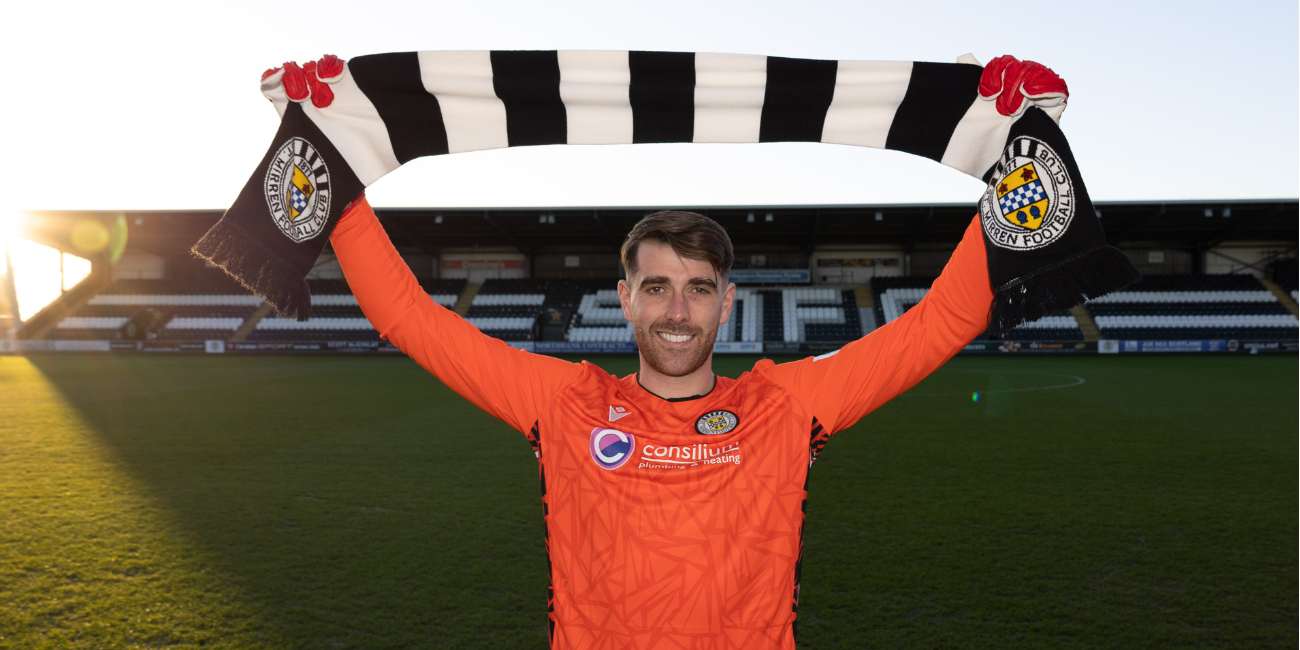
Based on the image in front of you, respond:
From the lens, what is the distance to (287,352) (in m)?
25.3

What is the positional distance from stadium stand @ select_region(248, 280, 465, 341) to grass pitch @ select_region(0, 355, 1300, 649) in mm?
18749

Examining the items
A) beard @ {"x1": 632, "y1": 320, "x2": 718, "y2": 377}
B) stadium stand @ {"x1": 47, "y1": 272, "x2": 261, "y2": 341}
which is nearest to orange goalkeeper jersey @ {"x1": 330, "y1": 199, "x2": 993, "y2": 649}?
beard @ {"x1": 632, "y1": 320, "x2": 718, "y2": 377}

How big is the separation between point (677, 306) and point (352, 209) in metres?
0.91

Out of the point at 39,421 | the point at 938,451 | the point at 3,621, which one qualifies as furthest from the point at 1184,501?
the point at 39,421

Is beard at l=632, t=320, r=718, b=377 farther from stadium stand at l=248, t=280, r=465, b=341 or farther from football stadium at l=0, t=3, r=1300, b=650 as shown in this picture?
stadium stand at l=248, t=280, r=465, b=341

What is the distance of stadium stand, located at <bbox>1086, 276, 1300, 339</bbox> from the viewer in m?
24.3

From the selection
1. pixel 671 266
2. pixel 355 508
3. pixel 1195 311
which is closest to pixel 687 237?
pixel 671 266

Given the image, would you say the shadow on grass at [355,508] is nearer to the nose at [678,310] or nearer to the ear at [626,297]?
the ear at [626,297]

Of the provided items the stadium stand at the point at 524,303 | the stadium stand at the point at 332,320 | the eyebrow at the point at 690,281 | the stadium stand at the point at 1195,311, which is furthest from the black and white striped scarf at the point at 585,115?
the stadium stand at the point at 1195,311

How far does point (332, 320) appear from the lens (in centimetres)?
2817

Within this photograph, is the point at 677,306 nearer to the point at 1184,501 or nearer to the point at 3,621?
the point at 3,621

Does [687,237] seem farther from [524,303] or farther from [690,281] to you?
[524,303]

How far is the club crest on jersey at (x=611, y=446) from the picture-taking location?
1604 mm

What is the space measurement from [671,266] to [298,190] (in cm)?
97
